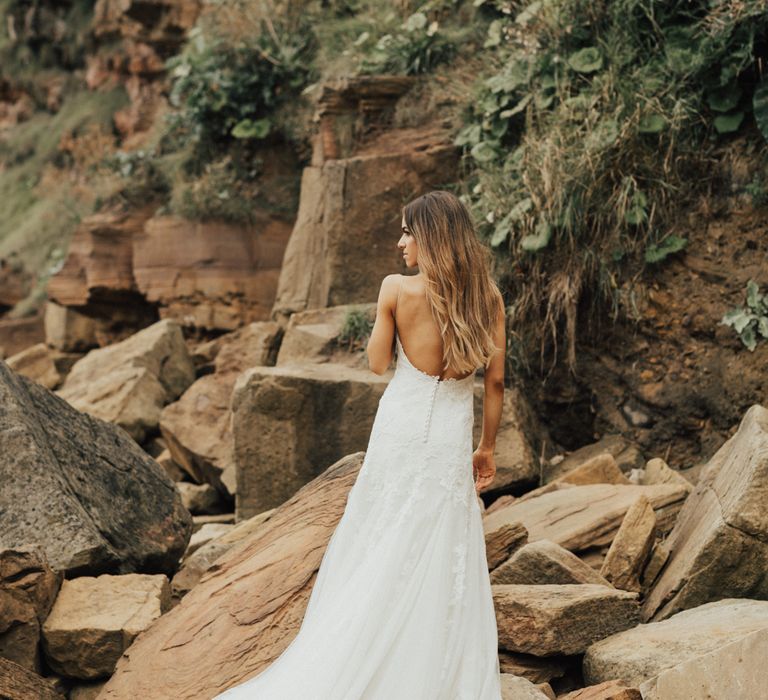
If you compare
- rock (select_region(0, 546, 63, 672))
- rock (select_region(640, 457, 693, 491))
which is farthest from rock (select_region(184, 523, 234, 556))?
rock (select_region(640, 457, 693, 491))

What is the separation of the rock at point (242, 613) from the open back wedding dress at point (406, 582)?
7.6 inches

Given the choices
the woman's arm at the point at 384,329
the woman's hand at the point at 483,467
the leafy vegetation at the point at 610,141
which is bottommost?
the woman's hand at the point at 483,467

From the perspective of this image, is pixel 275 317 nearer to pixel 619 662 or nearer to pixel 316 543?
pixel 316 543

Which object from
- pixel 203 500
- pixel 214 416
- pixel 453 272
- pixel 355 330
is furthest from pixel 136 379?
pixel 453 272

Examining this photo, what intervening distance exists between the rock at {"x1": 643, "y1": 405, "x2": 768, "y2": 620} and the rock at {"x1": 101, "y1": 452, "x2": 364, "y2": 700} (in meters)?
1.70

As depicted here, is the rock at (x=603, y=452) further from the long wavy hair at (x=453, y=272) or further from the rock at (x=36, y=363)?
the rock at (x=36, y=363)

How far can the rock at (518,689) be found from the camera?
→ 4.18m

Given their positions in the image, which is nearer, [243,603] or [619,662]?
[619,662]

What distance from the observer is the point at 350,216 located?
882 cm

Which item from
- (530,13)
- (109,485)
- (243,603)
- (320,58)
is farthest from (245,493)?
(320,58)

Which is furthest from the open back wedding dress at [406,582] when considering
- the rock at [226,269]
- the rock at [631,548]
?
the rock at [226,269]

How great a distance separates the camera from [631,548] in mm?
5117

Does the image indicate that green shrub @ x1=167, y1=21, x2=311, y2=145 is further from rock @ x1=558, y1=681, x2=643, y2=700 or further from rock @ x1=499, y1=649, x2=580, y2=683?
rock @ x1=558, y1=681, x2=643, y2=700

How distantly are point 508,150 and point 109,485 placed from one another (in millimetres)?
4539
